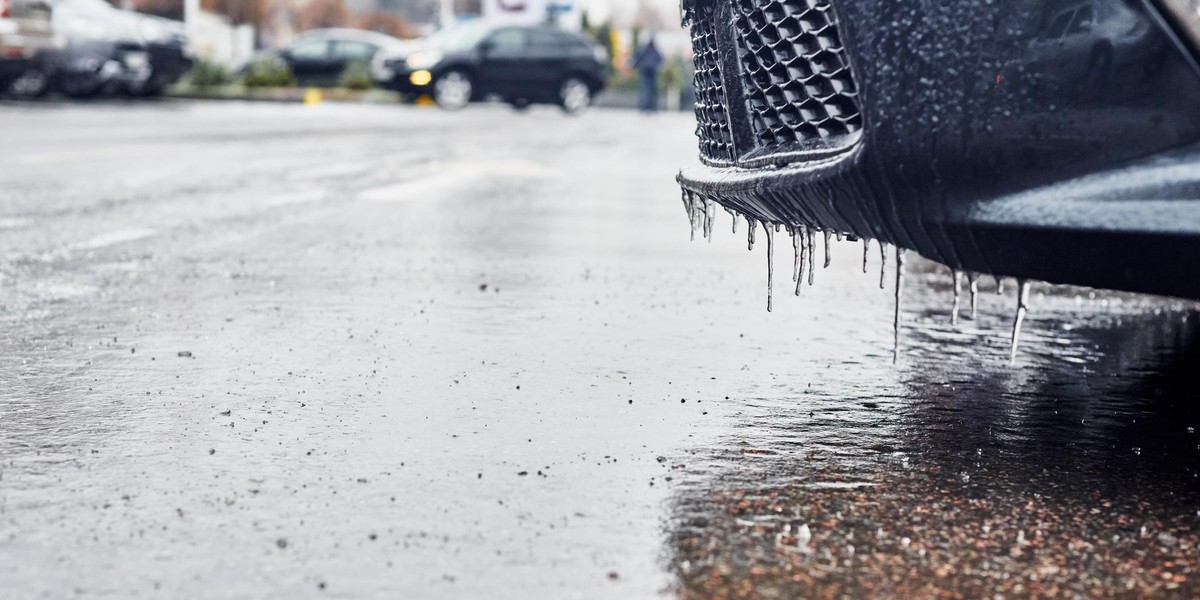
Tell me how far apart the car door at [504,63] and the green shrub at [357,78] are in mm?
5834

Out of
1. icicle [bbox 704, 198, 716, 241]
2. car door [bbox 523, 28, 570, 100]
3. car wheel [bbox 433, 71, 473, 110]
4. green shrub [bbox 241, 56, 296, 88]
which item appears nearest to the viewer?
icicle [bbox 704, 198, 716, 241]

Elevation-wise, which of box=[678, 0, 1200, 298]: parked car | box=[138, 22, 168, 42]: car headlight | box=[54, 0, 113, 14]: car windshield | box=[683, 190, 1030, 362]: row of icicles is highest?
box=[678, 0, 1200, 298]: parked car

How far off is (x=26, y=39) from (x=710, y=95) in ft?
59.0

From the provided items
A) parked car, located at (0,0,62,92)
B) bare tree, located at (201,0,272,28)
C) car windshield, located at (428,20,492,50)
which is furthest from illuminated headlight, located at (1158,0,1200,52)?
bare tree, located at (201,0,272,28)

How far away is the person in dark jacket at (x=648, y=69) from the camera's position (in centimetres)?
3006

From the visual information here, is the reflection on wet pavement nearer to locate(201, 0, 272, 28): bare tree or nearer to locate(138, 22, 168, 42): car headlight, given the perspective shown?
locate(138, 22, 168, 42): car headlight

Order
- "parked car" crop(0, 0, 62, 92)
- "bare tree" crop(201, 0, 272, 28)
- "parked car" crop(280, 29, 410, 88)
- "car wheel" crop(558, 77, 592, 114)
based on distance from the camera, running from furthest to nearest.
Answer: "bare tree" crop(201, 0, 272, 28), "parked car" crop(280, 29, 410, 88), "car wheel" crop(558, 77, 592, 114), "parked car" crop(0, 0, 62, 92)

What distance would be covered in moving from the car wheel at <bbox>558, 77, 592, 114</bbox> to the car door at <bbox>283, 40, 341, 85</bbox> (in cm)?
929

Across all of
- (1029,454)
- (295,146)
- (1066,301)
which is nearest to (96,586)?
(1029,454)

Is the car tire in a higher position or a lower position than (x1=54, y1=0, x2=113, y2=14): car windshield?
lower

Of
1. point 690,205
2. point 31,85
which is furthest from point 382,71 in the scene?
point 690,205

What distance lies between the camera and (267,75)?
106 ft

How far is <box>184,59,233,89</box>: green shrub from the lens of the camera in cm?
2972

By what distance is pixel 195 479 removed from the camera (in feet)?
9.74
